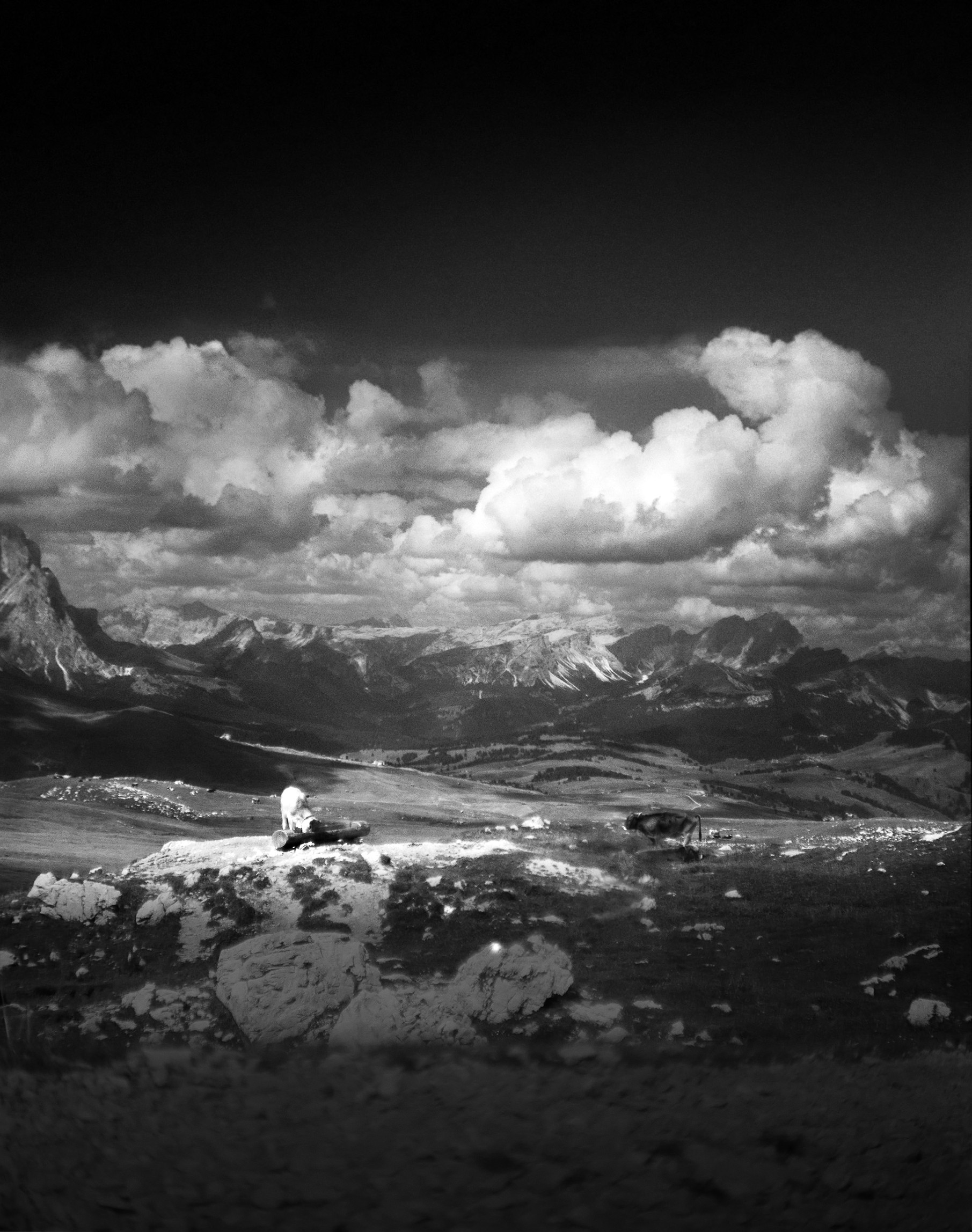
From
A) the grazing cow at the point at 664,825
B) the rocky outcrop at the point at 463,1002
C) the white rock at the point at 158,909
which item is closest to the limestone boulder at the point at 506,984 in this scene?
the rocky outcrop at the point at 463,1002

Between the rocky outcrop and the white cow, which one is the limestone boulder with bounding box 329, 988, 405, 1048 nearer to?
the rocky outcrop

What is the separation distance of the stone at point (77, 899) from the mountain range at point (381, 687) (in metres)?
5.74

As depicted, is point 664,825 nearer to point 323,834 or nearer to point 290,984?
point 323,834

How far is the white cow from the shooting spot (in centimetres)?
1201

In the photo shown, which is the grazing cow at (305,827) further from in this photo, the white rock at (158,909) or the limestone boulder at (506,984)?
the limestone boulder at (506,984)

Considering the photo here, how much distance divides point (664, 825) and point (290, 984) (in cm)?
915

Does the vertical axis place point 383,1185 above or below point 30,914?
below

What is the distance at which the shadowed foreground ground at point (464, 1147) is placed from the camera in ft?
18.5

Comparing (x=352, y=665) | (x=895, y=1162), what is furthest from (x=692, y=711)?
(x=895, y=1162)


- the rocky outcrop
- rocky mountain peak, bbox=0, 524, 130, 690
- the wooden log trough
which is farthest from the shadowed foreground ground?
rocky mountain peak, bbox=0, 524, 130, 690

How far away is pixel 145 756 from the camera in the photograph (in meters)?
20.3

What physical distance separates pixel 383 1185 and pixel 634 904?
5.67 m

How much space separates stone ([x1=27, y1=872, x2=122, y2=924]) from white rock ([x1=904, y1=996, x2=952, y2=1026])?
29.3ft

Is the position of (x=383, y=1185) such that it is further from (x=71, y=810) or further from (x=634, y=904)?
(x=71, y=810)
